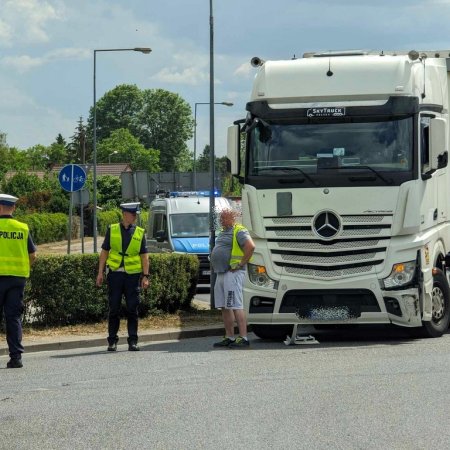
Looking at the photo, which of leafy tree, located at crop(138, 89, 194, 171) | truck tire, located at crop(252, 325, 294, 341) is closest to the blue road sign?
truck tire, located at crop(252, 325, 294, 341)

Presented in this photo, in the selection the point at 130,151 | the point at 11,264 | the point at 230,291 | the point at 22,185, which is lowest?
the point at 230,291

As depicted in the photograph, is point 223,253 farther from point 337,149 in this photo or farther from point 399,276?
point 399,276

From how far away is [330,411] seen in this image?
29.3 ft

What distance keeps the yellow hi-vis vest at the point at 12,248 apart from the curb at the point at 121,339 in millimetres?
1593

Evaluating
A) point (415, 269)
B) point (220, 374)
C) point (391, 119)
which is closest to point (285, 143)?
point (391, 119)

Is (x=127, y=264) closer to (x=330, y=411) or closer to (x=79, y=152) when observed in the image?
(x=330, y=411)

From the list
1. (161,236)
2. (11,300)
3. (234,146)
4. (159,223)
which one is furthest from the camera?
(159,223)

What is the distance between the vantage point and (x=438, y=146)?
561 inches

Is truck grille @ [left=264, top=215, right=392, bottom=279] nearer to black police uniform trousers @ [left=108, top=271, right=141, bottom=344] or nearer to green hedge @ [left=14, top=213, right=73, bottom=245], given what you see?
black police uniform trousers @ [left=108, top=271, right=141, bottom=344]

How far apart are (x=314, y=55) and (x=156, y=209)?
44.9 ft

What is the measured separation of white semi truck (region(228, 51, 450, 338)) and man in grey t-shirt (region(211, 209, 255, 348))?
204mm

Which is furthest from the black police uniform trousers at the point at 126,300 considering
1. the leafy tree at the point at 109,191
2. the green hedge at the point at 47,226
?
the leafy tree at the point at 109,191

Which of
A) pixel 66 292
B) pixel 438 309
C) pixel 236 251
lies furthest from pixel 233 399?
pixel 66 292

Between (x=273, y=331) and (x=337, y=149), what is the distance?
2.65 meters
